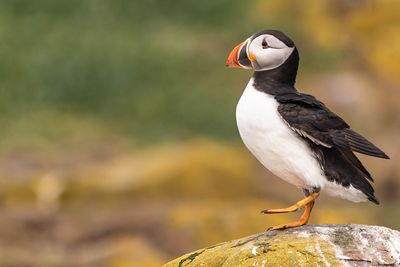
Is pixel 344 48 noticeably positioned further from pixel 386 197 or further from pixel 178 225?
pixel 178 225

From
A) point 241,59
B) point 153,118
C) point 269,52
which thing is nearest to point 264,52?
point 269,52

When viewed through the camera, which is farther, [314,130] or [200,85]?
[200,85]

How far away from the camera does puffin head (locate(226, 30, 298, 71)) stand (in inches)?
373

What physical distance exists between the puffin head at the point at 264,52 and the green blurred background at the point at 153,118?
490 cm

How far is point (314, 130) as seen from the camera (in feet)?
30.3

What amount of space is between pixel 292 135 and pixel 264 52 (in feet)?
2.32

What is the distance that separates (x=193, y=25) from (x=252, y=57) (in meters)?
17.2

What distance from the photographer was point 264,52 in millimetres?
9523

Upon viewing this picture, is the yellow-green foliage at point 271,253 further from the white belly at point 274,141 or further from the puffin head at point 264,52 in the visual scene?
the puffin head at point 264,52

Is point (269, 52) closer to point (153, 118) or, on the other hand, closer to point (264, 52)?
point (264, 52)

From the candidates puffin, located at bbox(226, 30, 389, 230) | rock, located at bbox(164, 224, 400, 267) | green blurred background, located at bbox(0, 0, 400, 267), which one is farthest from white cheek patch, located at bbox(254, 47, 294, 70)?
green blurred background, located at bbox(0, 0, 400, 267)

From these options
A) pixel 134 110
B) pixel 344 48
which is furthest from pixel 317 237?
pixel 344 48

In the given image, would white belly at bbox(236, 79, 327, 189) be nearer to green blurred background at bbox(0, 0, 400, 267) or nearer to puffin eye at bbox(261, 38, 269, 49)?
puffin eye at bbox(261, 38, 269, 49)

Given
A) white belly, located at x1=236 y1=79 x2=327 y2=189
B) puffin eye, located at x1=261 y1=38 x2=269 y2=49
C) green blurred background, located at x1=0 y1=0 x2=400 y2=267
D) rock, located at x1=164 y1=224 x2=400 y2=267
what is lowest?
rock, located at x1=164 y1=224 x2=400 y2=267
